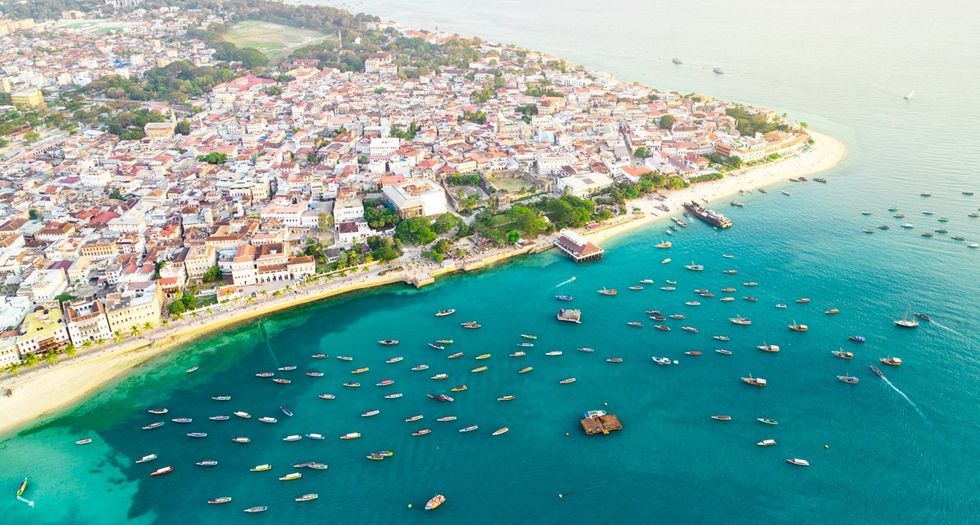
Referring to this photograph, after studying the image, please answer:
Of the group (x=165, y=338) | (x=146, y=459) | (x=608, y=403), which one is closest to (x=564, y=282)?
(x=608, y=403)

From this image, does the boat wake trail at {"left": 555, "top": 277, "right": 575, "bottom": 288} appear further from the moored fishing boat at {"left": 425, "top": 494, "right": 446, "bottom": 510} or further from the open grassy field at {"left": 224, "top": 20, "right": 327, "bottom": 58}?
the open grassy field at {"left": 224, "top": 20, "right": 327, "bottom": 58}

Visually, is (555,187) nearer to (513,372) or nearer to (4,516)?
(513,372)

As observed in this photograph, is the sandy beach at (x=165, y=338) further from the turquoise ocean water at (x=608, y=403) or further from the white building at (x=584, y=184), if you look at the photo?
the white building at (x=584, y=184)

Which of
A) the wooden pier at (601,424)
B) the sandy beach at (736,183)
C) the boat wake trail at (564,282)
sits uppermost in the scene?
the sandy beach at (736,183)

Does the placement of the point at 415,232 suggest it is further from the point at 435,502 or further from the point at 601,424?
the point at 435,502

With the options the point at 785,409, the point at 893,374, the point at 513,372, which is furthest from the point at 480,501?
the point at 893,374

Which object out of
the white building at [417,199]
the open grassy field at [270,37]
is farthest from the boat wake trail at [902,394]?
the open grassy field at [270,37]

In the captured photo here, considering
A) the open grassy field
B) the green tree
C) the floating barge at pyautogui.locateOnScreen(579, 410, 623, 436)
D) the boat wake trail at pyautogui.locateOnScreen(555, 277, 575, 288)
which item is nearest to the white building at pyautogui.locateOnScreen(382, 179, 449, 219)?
the green tree
